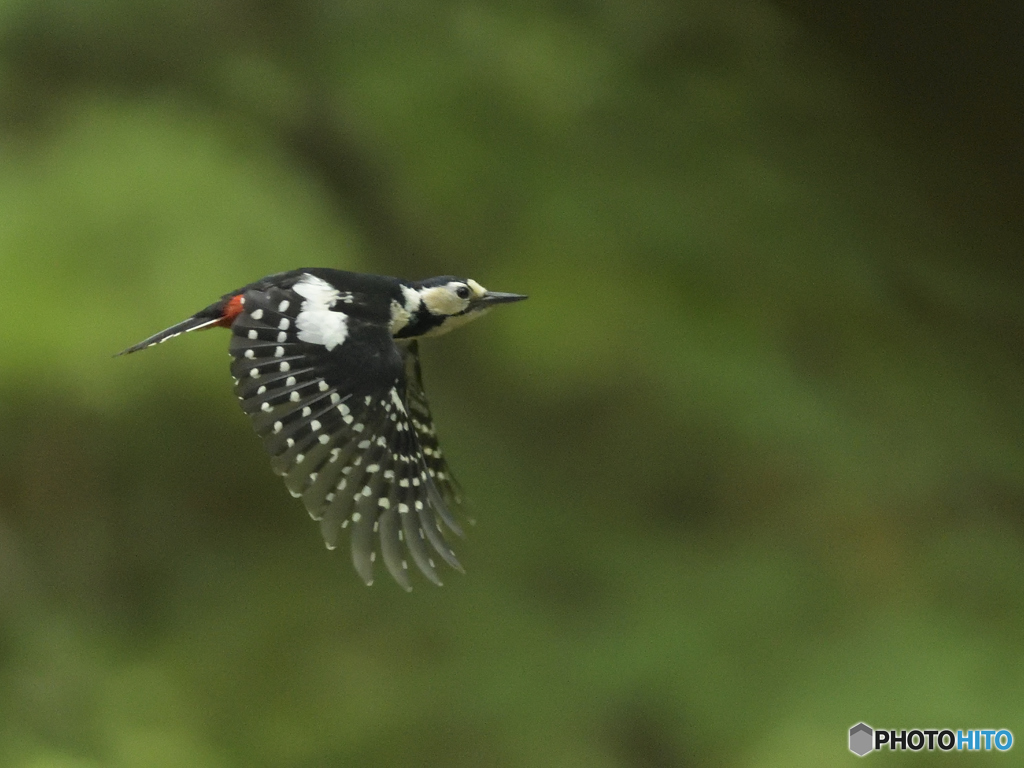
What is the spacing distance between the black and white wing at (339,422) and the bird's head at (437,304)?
0.08m

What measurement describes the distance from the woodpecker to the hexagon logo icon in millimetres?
1243

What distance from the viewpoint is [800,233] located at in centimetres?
283

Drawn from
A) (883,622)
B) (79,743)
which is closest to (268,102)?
(79,743)

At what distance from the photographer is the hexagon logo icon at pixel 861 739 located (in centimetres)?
243

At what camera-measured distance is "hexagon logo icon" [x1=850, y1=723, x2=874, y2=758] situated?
2426mm

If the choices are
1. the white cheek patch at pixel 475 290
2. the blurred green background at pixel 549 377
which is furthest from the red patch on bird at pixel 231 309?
the blurred green background at pixel 549 377

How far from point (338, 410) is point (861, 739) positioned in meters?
1.46

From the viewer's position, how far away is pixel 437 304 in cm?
176

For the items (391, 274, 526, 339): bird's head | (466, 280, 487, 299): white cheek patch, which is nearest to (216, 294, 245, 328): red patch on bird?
(391, 274, 526, 339): bird's head

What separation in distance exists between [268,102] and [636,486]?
1201mm

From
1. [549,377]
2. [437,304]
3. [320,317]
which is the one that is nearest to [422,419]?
[437,304]

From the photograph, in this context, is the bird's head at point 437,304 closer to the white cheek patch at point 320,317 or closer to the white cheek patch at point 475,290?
the white cheek patch at point 475,290

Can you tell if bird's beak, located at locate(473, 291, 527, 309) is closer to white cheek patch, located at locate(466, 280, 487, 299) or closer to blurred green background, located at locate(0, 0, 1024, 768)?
white cheek patch, located at locate(466, 280, 487, 299)

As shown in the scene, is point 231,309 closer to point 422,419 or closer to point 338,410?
point 338,410
